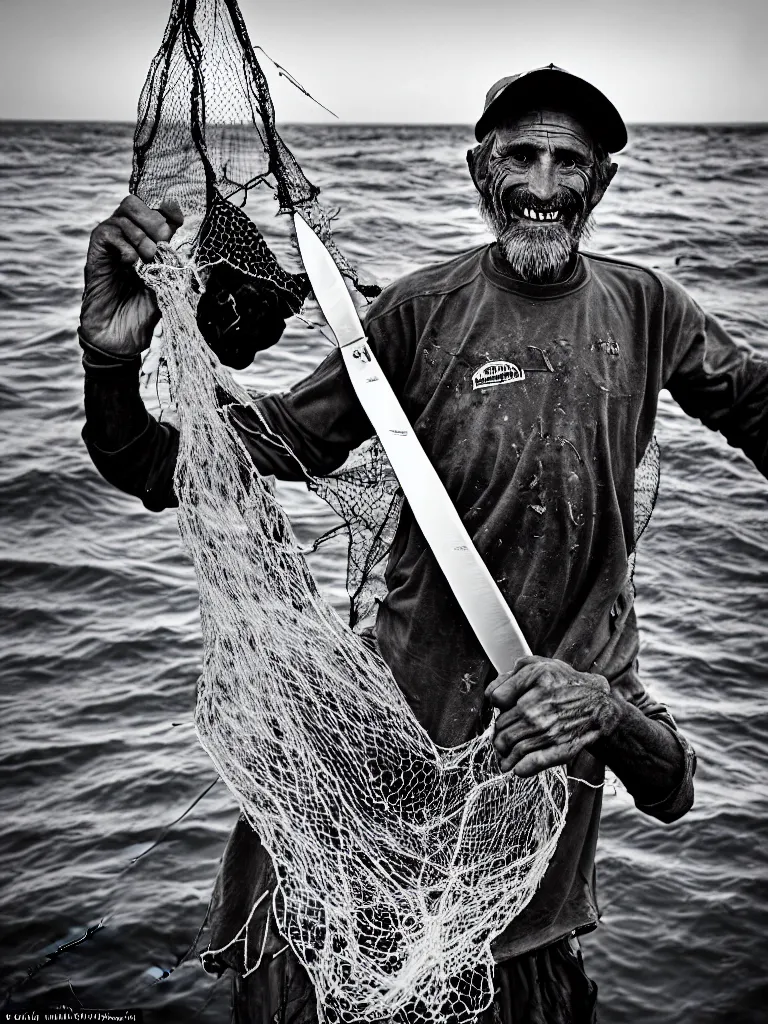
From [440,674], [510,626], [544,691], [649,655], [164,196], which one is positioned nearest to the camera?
[544,691]

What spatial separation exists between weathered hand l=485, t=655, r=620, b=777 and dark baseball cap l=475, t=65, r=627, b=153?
3.72 feet

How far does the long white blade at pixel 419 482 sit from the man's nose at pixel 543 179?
445 millimetres

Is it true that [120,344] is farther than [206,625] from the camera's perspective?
No

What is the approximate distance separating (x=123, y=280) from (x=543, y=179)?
887 mm

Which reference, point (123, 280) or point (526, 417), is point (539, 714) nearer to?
point (526, 417)

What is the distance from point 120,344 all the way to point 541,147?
3.12 feet

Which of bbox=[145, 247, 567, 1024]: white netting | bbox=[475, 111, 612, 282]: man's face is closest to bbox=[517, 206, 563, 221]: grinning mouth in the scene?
bbox=[475, 111, 612, 282]: man's face

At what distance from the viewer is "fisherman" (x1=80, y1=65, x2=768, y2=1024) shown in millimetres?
2324

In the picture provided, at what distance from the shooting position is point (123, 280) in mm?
2320

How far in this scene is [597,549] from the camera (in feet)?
7.84

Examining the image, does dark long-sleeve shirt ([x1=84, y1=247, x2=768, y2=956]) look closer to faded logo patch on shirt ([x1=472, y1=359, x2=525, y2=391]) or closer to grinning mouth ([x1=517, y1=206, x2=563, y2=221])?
faded logo patch on shirt ([x1=472, y1=359, x2=525, y2=391])

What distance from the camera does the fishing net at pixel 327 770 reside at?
2.32 m

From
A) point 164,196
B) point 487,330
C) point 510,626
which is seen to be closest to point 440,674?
point 510,626

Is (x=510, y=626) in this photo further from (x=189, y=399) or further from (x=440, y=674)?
(x=189, y=399)
